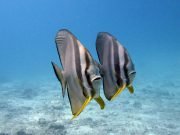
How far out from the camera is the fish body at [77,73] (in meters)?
1.61

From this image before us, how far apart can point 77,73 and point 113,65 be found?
1.16 feet

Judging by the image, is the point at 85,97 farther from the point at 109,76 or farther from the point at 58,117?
the point at 58,117

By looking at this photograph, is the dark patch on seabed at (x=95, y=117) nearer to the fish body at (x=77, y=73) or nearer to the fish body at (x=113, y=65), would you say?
the fish body at (x=113, y=65)

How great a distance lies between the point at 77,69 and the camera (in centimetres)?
166

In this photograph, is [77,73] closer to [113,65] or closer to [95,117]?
[113,65]

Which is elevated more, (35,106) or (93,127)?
(93,127)

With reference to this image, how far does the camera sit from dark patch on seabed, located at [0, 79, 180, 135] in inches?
444

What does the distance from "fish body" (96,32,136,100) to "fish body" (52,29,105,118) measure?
22 centimetres

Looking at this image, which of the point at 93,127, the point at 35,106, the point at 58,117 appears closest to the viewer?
the point at 93,127

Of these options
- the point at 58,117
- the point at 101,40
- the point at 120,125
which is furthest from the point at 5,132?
the point at 101,40

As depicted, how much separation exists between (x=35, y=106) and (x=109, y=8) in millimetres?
167292

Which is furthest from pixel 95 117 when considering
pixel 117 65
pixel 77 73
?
pixel 77 73

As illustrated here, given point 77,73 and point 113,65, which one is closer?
point 77,73

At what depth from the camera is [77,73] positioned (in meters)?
1.66
